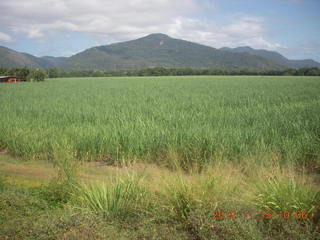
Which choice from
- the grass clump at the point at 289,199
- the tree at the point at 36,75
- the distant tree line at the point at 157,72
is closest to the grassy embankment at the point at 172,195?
the grass clump at the point at 289,199

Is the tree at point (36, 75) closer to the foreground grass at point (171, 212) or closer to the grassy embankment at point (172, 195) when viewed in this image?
the grassy embankment at point (172, 195)

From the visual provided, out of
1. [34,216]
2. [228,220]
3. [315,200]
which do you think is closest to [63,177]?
[34,216]

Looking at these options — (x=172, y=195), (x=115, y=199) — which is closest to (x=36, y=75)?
(x=115, y=199)

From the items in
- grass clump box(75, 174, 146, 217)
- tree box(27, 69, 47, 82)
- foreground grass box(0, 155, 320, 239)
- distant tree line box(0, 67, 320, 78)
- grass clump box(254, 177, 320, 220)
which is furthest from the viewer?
distant tree line box(0, 67, 320, 78)

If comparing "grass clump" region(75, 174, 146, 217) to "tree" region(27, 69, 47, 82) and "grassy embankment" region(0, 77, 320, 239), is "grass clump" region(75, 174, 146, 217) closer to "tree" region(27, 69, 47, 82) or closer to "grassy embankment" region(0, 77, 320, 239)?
"grassy embankment" region(0, 77, 320, 239)

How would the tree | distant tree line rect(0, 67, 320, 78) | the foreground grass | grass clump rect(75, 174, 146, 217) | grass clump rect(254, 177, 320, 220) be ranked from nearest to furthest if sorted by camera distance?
the foreground grass
grass clump rect(254, 177, 320, 220)
grass clump rect(75, 174, 146, 217)
the tree
distant tree line rect(0, 67, 320, 78)

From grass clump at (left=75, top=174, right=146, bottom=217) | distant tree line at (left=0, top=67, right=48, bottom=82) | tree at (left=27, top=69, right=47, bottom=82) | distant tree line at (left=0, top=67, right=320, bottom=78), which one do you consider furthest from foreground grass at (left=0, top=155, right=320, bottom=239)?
distant tree line at (left=0, top=67, right=320, bottom=78)

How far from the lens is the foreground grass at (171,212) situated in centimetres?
285

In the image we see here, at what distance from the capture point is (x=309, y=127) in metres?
6.75

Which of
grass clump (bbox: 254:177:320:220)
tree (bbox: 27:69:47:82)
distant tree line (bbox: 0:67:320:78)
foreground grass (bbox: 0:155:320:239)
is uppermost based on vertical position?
distant tree line (bbox: 0:67:320:78)
